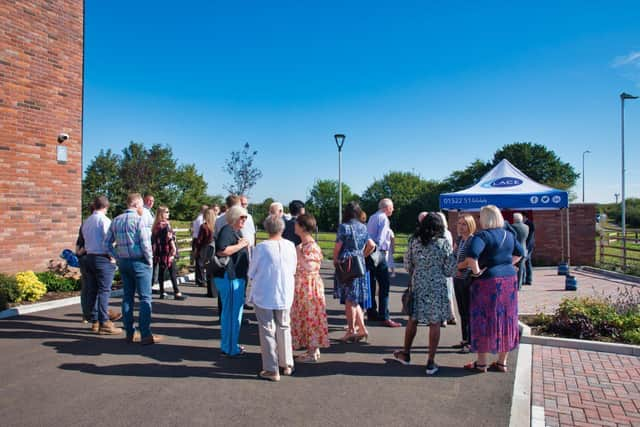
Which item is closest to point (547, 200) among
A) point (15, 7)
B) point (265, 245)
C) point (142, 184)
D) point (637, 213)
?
point (265, 245)

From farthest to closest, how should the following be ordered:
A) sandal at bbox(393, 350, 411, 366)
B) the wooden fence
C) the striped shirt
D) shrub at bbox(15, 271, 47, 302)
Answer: the wooden fence, shrub at bbox(15, 271, 47, 302), the striped shirt, sandal at bbox(393, 350, 411, 366)

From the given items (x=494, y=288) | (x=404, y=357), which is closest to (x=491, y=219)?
(x=494, y=288)

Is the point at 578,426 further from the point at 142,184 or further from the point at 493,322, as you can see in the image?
the point at 142,184

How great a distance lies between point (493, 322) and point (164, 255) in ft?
22.4

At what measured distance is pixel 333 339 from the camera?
6086mm

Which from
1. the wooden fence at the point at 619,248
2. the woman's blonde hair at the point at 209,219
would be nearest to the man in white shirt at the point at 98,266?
the woman's blonde hair at the point at 209,219

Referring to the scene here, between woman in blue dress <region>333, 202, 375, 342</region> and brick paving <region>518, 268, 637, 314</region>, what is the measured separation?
3.43 meters

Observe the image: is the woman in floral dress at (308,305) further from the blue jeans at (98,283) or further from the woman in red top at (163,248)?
the woman in red top at (163,248)

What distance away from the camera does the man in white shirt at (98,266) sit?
242 inches

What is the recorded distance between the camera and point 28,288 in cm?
789

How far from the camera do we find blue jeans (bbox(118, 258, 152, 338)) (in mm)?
5586

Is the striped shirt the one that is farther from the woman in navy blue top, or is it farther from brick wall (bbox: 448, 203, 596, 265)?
brick wall (bbox: 448, 203, 596, 265)

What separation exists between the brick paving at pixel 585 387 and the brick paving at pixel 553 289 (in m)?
2.13

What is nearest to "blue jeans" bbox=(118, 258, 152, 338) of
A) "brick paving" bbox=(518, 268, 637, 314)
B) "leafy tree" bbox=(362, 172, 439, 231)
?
"brick paving" bbox=(518, 268, 637, 314)
